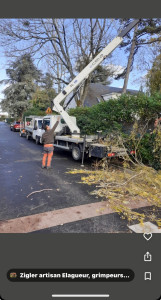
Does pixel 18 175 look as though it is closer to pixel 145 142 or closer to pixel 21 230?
pixel 21 230

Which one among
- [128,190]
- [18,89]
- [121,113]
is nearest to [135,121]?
[121,113]

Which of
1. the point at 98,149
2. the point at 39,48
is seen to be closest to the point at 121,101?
the point at 98,149

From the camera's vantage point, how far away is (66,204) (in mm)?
3451

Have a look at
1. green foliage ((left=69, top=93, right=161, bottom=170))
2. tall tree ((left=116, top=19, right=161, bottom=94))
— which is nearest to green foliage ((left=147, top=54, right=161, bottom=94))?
tall tree ((left=116, top=19, right=161, bottom=94))

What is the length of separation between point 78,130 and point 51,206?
5.37m

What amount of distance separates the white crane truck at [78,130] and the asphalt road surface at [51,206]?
1346 millimetres

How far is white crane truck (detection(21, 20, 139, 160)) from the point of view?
5965 millimetres

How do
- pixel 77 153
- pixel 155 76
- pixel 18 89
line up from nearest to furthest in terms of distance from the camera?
pixel 77 153 → pixel 155 76 → pixel 18 89

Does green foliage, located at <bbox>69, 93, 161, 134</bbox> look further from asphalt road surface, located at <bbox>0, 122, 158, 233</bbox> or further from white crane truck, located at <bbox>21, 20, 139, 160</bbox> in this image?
asphalt road surface, located at <bbox>0, 122, 158, 233</bbox>

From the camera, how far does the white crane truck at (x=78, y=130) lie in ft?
19.6

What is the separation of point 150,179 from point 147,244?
137 inches

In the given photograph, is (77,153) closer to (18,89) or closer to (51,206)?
(51,206)

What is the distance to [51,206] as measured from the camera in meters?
3.35

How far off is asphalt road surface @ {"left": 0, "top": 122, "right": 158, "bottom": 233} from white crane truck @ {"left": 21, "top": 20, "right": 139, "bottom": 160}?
135cm
